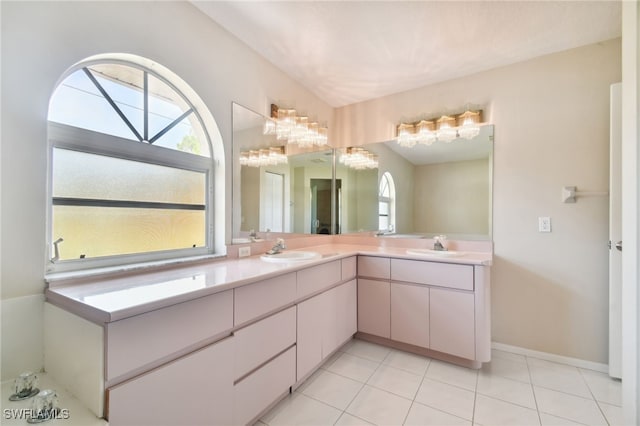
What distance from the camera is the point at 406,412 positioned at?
1611mm

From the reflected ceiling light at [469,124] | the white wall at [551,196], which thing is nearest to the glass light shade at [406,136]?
the reflected ceiling light at [469,124]

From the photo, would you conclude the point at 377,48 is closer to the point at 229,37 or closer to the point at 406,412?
the point at 229,37

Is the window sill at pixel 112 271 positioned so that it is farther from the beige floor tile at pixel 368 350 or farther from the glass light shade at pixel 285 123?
the beige floor tile at pixel 368 350

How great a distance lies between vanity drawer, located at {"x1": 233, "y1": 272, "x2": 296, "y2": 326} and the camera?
1346 millimetres

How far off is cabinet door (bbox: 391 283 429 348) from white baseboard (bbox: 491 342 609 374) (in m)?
0.78

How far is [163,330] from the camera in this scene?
1.04m

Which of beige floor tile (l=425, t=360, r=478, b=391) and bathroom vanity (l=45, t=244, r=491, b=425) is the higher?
bathroom vanity (l=45, t=244, r=491, b=425)

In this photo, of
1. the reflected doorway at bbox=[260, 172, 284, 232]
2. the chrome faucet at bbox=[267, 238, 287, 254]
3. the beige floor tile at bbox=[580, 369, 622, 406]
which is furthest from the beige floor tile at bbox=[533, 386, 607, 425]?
the reflected doorway at bbox=[260, 172, 284, 232]

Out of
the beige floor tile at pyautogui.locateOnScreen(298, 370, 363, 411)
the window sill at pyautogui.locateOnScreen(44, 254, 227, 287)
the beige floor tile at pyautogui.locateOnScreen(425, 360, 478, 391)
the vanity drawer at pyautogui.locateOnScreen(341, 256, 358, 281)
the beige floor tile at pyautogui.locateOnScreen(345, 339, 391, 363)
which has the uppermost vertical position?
the window sill at pyautogui.locateOnScreen(44, 254, 227, 287)

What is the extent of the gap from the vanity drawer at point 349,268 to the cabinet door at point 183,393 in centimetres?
120

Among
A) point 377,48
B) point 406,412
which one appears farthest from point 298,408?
point 377,48

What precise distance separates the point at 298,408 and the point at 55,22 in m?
2.37

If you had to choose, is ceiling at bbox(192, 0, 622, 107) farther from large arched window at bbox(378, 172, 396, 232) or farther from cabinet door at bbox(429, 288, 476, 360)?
cabinet door at bbox(429, 288, 476, 360)

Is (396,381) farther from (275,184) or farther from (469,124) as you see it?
(469,124)
